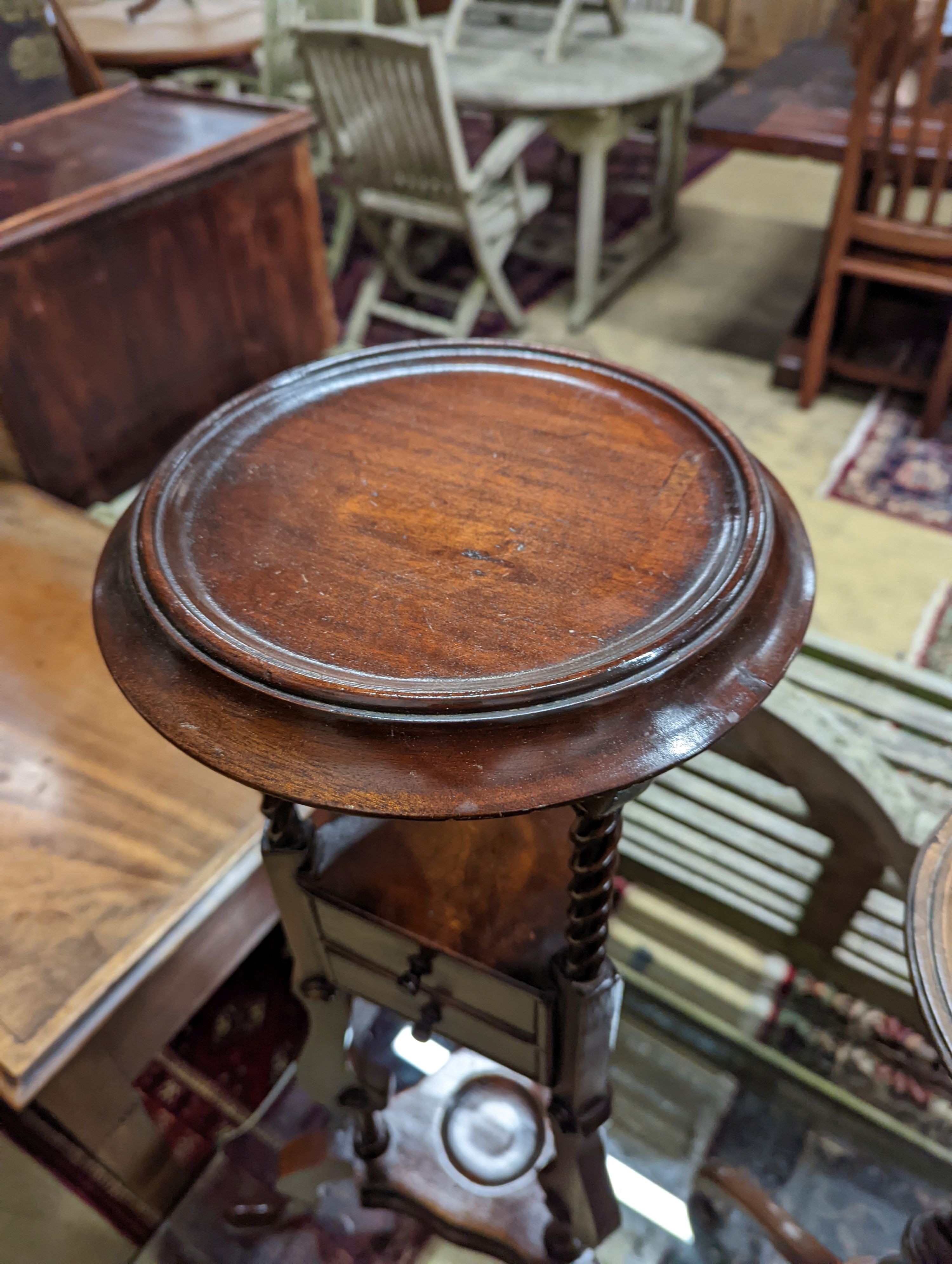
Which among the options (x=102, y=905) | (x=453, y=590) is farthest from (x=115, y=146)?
(x=453, y=590)

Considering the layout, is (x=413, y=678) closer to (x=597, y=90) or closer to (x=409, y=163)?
(x=409, y=163)

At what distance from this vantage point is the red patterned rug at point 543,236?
3.66 metres

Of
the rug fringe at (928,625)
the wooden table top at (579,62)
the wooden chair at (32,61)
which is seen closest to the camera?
the rug fringe at (928,625)

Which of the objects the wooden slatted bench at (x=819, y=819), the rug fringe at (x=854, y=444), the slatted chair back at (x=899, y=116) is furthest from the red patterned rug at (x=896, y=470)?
the wooden slatted bench at (x=819, y=819)

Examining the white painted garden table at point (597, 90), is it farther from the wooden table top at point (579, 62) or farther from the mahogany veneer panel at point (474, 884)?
the mahogany veneer panel at point (474, 884)

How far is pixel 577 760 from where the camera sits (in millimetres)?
664

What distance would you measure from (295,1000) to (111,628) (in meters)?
1.12

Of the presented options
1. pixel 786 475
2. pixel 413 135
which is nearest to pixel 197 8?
pixel 413 135

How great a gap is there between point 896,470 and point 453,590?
2407 millimetres

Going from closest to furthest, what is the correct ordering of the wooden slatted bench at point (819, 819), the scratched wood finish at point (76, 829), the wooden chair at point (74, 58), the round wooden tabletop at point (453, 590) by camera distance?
1. the round wooden tabletop at point (453, 590)
2. the scratched wood finish at point (76, 829)
3. the wooden slatted bench at point (819, 819)
4. the wooden chair at point (74, 58)

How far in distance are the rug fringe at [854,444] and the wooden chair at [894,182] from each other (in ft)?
0.36

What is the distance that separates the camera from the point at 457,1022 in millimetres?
1084

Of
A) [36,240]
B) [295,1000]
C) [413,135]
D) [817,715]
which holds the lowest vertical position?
[295,1000]

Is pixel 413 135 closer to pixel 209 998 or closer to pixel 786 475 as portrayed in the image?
pixel 786 475
